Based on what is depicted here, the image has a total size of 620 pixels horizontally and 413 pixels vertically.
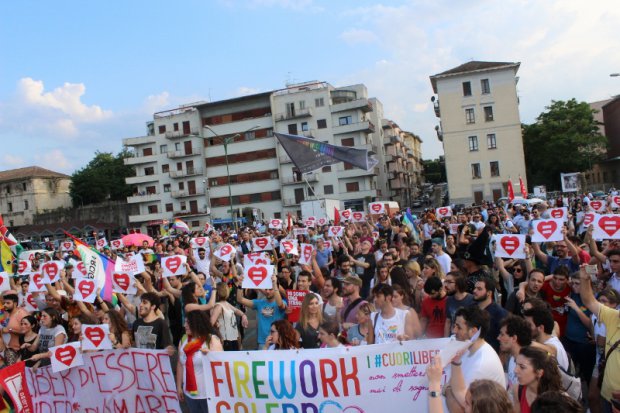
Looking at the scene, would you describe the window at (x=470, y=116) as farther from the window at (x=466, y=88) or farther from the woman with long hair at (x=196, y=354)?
the woman with long hair at (x=196, y=354)

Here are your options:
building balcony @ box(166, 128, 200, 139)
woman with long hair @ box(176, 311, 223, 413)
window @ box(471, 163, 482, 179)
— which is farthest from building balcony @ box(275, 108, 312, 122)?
woman with long hair @ box(176, 311, 223, 413)

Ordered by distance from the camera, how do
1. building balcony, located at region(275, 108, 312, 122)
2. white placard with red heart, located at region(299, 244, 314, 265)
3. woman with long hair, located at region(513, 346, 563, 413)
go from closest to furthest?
woman with long hair, located at region(513, 346, 563, 413)
white placard with red heart, located at region(299, 244, 314, 265)
building balcony, located at region(275, 108, 312, 122)

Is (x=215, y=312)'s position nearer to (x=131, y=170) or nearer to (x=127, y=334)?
(x=127, y=334)

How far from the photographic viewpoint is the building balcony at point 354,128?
2420 inches

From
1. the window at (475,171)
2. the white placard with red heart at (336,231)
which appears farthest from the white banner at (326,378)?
the window at (475,171)

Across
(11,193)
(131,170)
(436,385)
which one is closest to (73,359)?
(436,385)

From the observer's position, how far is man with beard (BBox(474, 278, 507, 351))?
584 centimetres

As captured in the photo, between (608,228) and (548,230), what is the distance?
784 millimetres

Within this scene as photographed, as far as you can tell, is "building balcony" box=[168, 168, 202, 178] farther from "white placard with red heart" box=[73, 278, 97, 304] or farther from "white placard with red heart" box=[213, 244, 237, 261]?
"white placard with red heart" box=[73, 278, 97, 304]

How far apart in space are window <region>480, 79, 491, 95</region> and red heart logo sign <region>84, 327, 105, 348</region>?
180 ft

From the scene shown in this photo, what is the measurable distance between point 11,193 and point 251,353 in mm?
96373

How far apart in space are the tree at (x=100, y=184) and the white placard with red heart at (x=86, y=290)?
80.3m

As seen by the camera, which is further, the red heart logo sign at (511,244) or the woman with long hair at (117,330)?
the red heart logo sign at (511,244)

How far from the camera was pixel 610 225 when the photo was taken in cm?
811
